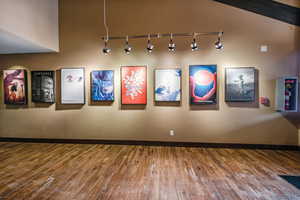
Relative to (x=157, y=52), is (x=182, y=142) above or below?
below

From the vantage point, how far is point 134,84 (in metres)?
3.82

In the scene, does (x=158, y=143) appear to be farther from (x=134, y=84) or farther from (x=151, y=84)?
(x=134, y=84)

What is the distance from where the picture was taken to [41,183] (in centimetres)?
220

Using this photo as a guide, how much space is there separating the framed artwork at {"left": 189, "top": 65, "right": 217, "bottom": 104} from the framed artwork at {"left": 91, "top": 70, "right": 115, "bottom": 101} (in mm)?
2139

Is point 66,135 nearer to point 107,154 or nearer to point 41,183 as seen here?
point 107,154

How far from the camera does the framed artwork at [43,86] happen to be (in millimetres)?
4051

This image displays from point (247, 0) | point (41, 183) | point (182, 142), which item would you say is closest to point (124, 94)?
point (182, 142)

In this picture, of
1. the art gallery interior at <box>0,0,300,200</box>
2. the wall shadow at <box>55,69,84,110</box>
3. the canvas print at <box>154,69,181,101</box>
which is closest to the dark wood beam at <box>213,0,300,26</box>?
the art gallery interior at <box>0,0,300,200</box>

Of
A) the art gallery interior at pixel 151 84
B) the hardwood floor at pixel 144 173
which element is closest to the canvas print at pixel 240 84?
the art gallery interior at pixel 151 84

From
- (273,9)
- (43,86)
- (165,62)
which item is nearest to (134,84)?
(165,62)

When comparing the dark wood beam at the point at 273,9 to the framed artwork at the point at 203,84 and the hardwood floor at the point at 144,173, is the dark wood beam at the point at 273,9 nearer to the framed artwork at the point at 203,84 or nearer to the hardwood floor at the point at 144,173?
the framed artwork at the point at 203,84

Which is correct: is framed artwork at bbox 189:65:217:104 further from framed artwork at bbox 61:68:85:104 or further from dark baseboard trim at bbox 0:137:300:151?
framed artwork at bbox 61:68:85:104

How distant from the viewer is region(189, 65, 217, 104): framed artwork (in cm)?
364

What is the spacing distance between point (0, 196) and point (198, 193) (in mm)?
2692
